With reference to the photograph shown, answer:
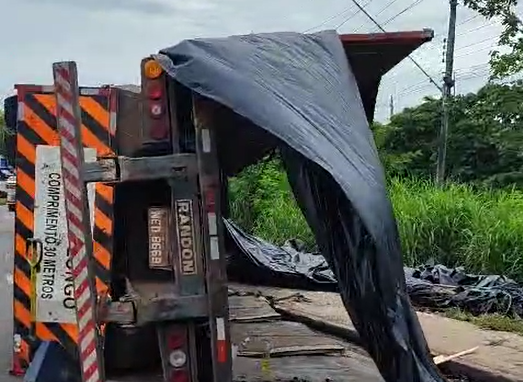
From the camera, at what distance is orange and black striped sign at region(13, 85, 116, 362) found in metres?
5.04

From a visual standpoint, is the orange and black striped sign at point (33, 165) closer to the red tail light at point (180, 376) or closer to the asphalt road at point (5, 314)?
the asphalt road at point (5, 314)

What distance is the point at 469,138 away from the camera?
2139 centimetres

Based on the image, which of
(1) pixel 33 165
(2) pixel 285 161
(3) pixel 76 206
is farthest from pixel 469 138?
(3) pixel 76 206

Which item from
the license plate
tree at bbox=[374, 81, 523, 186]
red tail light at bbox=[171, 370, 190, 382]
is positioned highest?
tree at bbox=[374, 81, 523, 186]

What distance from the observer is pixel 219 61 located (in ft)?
11.8

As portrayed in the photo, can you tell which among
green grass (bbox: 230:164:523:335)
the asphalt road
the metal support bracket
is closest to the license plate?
the metal support bracket

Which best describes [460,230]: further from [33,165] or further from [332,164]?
[332,164]

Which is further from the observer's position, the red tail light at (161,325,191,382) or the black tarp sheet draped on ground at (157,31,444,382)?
the red tail light at (161,325,191,382)

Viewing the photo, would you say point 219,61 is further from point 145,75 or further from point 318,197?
point 318,197

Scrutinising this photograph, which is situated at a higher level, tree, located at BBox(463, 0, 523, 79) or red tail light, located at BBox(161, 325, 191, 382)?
tree, located at BBox(463, 0, 523, 79)

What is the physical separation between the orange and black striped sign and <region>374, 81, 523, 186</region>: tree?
14.0 metres

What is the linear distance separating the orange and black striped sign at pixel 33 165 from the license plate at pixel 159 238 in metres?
1.04

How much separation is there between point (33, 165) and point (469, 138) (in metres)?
17.7

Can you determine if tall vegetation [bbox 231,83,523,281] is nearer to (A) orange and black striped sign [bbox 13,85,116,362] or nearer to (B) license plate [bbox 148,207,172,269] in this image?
(A) orange and black striped sign [bbox 13,85,116,362]
